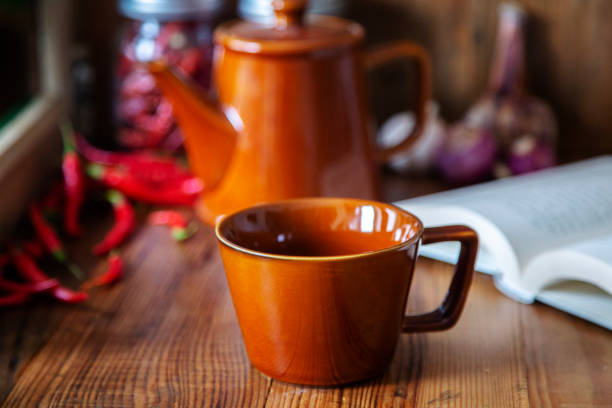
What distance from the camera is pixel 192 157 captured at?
0.77 meters

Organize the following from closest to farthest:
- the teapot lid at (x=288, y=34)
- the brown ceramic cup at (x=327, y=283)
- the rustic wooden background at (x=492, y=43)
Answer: the brown ceramic cup at (x=327, y=283), the teapot lid at (x=288, y=34), the rustic wooden background at (x=492, y=43)

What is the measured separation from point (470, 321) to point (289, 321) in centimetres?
19

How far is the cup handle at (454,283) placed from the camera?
474 mm

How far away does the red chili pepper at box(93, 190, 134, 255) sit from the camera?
73 centimetres

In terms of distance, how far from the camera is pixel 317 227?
0.51 m

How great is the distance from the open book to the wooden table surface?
0.05ft

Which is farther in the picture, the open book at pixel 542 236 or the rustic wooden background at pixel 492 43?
the rustic wooden background at pixel 492 43

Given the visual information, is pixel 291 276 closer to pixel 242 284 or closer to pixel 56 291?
pixel 242 284

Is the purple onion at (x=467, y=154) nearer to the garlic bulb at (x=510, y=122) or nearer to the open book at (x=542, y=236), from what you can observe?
the garlic bulb at (x=510, y=122)

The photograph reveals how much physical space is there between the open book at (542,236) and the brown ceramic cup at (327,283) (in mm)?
114

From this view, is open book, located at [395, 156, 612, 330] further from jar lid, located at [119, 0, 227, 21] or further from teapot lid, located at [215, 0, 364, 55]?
jar lid, located at [119, 0, 227, 21]

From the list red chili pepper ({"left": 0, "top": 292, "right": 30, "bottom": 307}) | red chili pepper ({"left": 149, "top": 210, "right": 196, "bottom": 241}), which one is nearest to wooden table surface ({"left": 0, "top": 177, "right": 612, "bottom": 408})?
red chili pepper ({"left": 0, "top": 292, "right": 30, "bottom": 307})

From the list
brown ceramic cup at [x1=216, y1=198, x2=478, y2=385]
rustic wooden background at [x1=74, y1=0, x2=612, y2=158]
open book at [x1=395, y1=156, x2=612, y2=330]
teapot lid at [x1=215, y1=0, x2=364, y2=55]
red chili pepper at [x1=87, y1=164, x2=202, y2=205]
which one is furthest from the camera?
rustic wooden background at [x1=74, y1=0, x2=612, y2=158]

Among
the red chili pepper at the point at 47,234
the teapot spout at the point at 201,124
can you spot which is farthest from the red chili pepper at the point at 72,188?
the teapot spout at the point at 201,124
